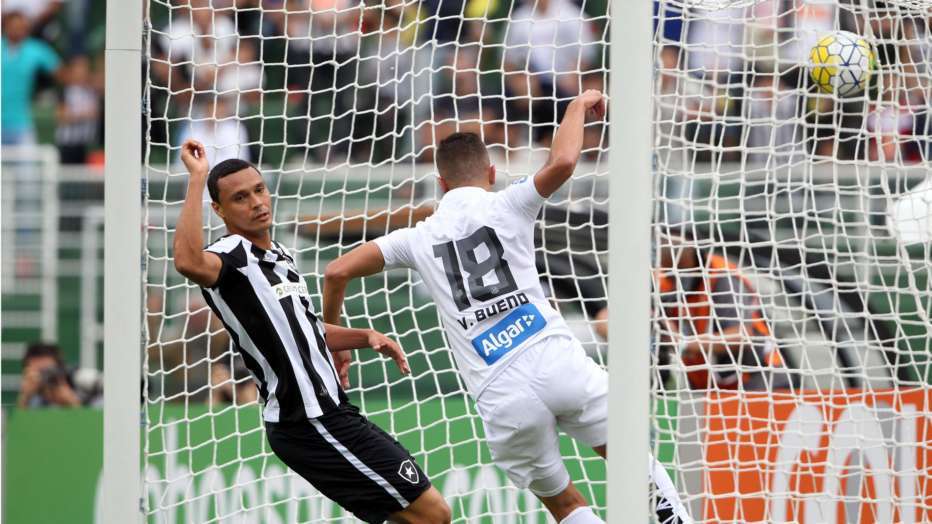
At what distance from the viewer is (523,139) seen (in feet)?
26.5

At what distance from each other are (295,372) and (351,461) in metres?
0.35

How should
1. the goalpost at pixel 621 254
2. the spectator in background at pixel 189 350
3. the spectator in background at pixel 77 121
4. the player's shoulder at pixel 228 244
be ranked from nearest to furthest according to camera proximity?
the goalpost at pixel 621 254
the player's shoulder at pixel 228 244
the spectator in background at pixel 189 350
the spectator in background at pixel 77 121

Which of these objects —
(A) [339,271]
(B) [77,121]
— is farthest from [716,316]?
(B) [77,121]

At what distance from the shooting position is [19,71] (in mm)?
9375

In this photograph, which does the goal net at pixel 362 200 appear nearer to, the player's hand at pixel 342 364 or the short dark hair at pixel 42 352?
the short dark hair at pixel 42 352

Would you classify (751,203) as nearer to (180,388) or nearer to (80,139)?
(180,388)

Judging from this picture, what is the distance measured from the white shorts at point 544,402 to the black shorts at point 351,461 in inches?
12.8

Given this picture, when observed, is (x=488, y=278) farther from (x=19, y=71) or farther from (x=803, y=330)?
(x=19, y=71)

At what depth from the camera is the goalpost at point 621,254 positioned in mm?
3688

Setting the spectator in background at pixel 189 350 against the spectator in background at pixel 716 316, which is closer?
the spectator in background at pixel 716 316

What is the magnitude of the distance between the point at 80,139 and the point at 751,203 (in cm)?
456

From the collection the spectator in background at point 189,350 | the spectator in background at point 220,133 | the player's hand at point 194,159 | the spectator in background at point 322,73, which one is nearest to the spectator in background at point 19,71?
the spectator in background at point 220,133

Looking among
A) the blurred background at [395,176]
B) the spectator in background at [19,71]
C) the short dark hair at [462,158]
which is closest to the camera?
the short dark hair at [462,158]

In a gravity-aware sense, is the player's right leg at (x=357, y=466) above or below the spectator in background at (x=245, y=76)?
below
